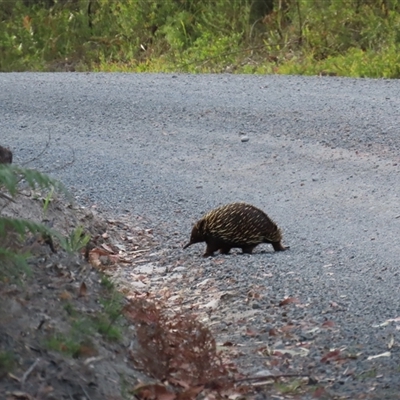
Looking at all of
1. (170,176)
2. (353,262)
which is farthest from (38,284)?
(170,176)

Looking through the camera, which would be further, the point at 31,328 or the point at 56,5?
the point at 56,5

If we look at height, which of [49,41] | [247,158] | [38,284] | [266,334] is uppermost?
[38,284]

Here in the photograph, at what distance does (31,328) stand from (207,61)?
12.4 meters

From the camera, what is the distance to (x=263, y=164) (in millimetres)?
10133

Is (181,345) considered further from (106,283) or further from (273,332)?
(106,283)

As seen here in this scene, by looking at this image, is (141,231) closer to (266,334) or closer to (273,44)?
(266,334)

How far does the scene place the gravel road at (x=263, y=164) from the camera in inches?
251

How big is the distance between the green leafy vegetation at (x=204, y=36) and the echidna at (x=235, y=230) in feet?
21.5

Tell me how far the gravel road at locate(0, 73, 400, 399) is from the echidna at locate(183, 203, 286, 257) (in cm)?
16

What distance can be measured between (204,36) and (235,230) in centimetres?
1120

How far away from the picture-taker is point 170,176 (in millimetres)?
9797

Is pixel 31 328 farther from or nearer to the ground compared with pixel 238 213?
farther from the ground

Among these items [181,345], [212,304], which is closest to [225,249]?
[212,304]

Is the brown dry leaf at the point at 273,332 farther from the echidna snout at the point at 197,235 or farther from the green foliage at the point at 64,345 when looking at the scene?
the echidna snout at the point at 197,235
